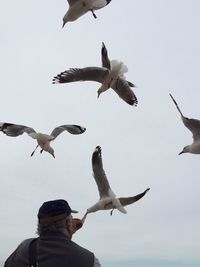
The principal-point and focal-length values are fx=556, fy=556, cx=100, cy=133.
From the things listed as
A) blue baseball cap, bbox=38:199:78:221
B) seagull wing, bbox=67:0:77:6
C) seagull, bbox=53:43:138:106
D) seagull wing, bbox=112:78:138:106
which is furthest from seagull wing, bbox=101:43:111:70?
blue baseball cap, bbox=38:199:78:221

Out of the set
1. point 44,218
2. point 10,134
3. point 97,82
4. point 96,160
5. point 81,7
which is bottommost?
point 44,218

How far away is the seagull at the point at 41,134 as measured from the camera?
6617 millimetres

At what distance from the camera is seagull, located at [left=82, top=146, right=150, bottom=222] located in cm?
635

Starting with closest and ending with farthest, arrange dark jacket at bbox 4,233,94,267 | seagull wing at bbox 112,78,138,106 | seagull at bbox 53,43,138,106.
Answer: dark jacket at bbox 4,233,94,267 < seagull at bbox 53,43,138,106 < seagull wing at bbox 112,78,138,106

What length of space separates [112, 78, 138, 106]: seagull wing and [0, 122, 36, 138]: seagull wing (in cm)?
118

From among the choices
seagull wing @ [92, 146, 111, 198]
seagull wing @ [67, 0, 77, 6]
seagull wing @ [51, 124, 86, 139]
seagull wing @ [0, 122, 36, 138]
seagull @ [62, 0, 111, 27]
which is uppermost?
seagull wing @ [67, 0, 77, 6]

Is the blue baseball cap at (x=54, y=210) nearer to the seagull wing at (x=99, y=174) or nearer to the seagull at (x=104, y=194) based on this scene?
the seagull at (x=104, y=194)

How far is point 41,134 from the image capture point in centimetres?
664

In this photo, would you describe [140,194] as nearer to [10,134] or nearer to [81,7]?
[10,134]

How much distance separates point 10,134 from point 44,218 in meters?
3.99

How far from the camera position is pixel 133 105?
23.3 feet

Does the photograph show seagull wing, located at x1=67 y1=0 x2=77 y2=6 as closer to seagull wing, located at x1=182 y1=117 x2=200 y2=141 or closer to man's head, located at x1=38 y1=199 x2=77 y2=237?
seagull wing, located at x1=182 y1=117 x2=200 y2=141

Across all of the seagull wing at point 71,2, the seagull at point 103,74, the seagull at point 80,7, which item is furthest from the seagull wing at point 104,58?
the seagull wing at point 71,2

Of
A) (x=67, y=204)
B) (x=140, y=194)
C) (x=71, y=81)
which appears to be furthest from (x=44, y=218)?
(x=71, y=81)
